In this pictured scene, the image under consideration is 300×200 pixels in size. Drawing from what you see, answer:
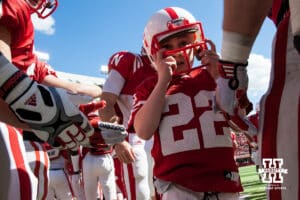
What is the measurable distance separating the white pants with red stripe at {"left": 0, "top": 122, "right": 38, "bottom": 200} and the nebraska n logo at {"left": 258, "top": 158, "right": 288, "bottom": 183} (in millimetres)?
941

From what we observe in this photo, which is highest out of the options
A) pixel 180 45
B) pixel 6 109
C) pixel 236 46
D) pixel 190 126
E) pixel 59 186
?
pixel 180 45

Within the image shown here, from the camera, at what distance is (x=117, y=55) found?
3398 millimetres

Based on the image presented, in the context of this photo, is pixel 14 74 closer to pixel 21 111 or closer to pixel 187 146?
pixel 21 111

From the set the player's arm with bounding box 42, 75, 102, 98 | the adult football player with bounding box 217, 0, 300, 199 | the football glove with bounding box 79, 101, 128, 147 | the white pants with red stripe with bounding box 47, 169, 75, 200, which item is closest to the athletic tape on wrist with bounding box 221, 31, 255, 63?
the adult football player with bounding box 217, 0, 300, 199

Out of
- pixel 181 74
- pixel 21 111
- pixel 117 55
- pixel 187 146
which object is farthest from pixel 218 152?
pixel 117 55

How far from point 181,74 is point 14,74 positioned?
A: 1.09 m

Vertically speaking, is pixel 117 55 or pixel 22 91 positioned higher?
pixel 117 55

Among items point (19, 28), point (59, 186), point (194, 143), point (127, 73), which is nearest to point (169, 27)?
point (194, 143)

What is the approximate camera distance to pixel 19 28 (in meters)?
1.72

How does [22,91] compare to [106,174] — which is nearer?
[22,91]

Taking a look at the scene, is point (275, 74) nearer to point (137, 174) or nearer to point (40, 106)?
point (40, 106)

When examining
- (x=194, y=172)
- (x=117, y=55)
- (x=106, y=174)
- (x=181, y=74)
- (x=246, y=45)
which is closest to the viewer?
(x=246, y=45)

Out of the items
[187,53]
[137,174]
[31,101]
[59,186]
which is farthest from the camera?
[59,186]

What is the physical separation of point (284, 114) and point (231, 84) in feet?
0.79
